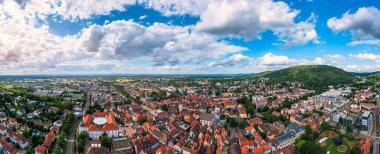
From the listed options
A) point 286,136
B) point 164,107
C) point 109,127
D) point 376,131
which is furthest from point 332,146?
point 164,107

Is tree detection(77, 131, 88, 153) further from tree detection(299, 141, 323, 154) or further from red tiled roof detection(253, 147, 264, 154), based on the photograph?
tree detection(299, 141, 323, 154)

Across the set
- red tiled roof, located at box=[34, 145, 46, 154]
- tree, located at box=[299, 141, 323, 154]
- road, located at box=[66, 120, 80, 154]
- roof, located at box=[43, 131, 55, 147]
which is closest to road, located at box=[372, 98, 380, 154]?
tree, located at box=[299, 141, 323, 154]

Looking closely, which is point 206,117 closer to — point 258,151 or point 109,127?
point 258,151

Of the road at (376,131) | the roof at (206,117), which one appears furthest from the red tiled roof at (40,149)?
the road at (376,131)

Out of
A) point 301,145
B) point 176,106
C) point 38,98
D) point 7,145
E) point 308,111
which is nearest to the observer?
point 301,145

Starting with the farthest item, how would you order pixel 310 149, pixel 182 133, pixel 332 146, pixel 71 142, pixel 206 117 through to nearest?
pixel 206 117 < pixel 182 133 < pixel 71 142 < pixel 332 146 < pixel 310 149

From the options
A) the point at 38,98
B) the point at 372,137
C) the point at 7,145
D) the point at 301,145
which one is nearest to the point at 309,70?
the point at 372,137

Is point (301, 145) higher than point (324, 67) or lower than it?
lower

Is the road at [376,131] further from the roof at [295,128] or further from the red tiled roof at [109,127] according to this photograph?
the red tiled roof at [109,127]

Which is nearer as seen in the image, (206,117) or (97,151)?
(97,151)

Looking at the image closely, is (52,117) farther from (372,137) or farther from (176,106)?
(372,137)

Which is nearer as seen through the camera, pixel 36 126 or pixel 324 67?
pixel 36 126
